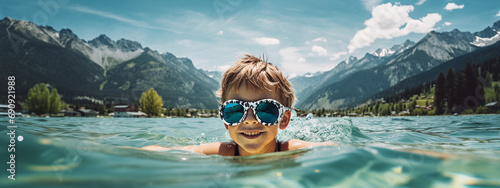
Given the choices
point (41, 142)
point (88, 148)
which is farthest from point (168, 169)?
point (41, 142)

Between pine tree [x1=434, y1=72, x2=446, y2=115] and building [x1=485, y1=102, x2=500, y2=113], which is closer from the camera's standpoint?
building [x1=485, y1=102, x2=500, y2=113]

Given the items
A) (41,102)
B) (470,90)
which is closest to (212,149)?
(41,102)

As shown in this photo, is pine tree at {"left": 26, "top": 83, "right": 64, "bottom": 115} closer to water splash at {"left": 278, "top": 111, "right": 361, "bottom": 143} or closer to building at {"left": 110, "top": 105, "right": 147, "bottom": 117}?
building at {"left": 110, "top": 105, "right": 147, "bottom": 117}

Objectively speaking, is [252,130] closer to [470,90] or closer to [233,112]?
[233,112]

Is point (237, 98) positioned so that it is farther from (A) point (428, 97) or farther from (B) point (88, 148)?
(A) point (428, 97)

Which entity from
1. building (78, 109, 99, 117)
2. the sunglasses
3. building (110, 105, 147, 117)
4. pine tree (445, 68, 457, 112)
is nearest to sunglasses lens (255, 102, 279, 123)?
the sunglasses

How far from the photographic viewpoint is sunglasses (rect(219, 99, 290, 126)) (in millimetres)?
4027

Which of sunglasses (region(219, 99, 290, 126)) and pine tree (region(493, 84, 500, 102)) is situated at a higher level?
pine tree (region(493, 84, 500, 102))

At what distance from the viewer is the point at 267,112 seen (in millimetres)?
4098

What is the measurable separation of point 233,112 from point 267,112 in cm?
54

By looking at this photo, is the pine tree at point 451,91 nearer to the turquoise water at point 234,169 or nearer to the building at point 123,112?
the turquoise water at point 234,169

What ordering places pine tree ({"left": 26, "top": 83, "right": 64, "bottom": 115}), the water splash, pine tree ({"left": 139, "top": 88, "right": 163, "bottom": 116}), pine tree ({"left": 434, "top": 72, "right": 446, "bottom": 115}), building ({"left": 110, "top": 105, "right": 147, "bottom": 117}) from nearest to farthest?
the water splash → pine tree ({"left": 26, "top": 83, "right": 64, "bottom": 115}) → pine tree ({"left": 434, "top": 72, "right": 446, "bottom": 115}) → pine tree ({"left": 139, "top": 88, "right": 163, "bottom": 116}) → building ({"left": 110, "top": 105, "right": 147, "bottom": 117})

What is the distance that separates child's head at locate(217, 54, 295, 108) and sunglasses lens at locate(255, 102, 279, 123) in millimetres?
304

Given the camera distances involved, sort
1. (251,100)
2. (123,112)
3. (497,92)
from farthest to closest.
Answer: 1. (123,112)
2. (497,92)
3. (251,100)
